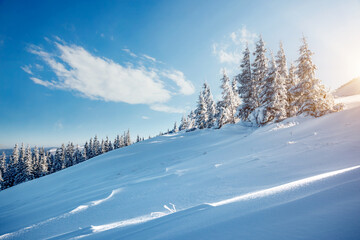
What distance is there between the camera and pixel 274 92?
17062 millimetres

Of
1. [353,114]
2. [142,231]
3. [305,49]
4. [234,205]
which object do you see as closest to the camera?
[142,231]

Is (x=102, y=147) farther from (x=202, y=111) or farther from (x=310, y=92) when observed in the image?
(x=310, y=92)

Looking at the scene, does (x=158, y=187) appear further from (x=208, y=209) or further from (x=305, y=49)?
(x=305, y=49)

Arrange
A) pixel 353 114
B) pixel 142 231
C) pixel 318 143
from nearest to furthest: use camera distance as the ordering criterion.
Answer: pixel 142 231 < pixel 318 143 < pixel 353 114

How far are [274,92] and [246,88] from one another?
494 cm

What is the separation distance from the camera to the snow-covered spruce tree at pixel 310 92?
41.8 feet

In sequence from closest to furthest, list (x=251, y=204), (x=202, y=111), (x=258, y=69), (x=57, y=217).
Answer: (x=251, y=204), (x=57, y=217), (x=258, y=69), (x=202, y=111)

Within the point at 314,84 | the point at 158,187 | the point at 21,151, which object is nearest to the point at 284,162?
the point at 158,187

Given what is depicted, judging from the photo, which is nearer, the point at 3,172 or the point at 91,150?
the point at 3,172

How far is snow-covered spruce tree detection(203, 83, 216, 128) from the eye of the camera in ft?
110

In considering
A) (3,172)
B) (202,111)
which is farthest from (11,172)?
(202,111)

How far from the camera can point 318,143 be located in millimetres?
5582

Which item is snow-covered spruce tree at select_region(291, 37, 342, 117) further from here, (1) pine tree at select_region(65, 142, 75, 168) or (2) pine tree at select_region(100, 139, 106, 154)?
(1) pine tree at select_region(65, 142, 75, 168)

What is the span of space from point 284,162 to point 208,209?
358 centimetres
